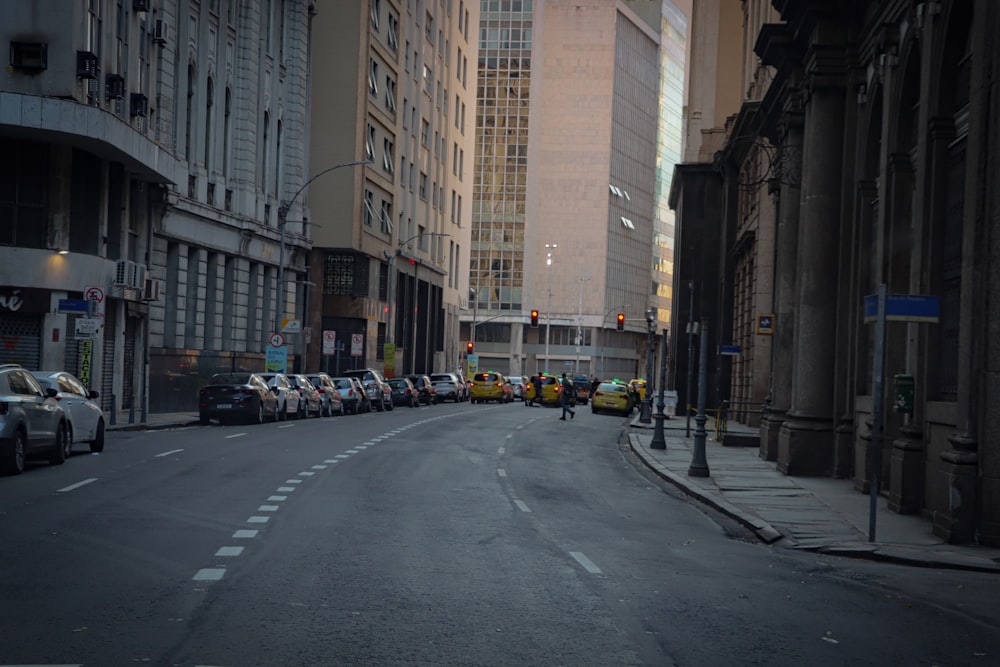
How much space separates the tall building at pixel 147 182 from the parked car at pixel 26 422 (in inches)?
439

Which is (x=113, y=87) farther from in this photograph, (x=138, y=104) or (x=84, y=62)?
(x=138, y=104)

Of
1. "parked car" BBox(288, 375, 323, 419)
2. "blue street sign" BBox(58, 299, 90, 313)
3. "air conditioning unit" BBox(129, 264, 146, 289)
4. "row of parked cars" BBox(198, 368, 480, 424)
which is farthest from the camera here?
"parked car" BBox(288, 375, 323, 419)

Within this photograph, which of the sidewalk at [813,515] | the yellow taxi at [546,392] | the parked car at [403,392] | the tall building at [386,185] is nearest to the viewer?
the sidewalk at [813,515]

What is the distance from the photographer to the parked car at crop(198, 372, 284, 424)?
4003 centimetres

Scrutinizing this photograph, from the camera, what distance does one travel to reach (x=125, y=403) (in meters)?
45.2

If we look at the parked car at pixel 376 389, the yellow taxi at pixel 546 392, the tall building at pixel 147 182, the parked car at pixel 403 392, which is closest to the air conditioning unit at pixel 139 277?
the tall building at pixel 147 182

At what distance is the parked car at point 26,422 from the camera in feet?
66.9

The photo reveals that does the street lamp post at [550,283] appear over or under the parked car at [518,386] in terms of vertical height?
over

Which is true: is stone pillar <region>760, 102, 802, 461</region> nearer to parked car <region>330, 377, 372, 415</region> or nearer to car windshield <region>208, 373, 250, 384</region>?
car windshield <region>208, 373, 250, 384</region>

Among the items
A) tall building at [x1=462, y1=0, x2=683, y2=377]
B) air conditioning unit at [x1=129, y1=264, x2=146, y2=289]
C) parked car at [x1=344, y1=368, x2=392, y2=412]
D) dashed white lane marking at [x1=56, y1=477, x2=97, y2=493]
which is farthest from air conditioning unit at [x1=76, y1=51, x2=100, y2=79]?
tall building at [x1=462, y1=0, x2=683, y2=377]

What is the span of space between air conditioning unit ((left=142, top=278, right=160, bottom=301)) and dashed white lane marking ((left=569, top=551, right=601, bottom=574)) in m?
33.1

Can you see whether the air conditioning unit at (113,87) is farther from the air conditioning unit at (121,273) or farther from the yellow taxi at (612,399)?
the yellow taxi at (612,399)

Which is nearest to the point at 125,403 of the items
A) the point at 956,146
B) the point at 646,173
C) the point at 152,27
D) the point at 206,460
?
the point at 152,27

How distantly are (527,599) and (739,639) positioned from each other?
6.09ft
